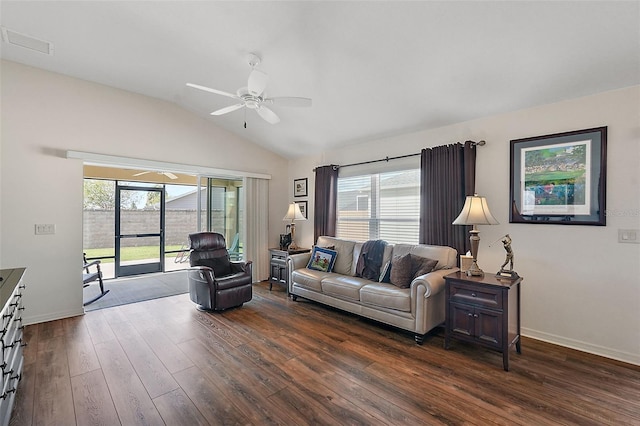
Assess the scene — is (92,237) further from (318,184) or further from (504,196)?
(504,196)

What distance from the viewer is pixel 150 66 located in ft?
11.6

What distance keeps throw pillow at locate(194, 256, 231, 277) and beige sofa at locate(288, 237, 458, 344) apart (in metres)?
0.94

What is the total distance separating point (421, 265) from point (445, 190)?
99 centimetres

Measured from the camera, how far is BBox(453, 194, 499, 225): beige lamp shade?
2854mm

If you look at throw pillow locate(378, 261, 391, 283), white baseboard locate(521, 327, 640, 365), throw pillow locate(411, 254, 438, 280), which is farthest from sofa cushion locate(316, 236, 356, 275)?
white baseboard locate(521, 327, 640, 365)

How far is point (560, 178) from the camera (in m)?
2.89

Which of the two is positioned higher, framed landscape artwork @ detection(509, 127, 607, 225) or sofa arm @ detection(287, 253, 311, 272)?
framed landscape artwork @ detection(509, 127, 607, 225)

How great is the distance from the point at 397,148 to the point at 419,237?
1.31 m

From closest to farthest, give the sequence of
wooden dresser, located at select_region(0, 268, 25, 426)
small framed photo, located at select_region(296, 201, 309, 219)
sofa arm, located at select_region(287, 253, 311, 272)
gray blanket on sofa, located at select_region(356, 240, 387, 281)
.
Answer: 1. wooden dresser, located at select_region(0, 268, 25, 426)
2. gray blanket on sofa, located at select_region(356, 240, 387, 281)
3. sofa arm, located at select_region(287, 253, 311, 272)
4. small framed photo, located at select_region(296, 201, 309, 219)

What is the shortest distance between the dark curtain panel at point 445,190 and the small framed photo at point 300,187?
2443mm

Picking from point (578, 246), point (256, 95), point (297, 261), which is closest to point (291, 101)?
point (256, 95)

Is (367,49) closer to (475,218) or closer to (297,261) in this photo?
(475,218)

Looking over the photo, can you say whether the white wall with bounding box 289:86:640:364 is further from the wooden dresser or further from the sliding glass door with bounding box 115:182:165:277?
the sliding glass door with bounding box 115:182:165:277

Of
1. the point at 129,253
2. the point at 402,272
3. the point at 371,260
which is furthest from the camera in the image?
the point at 129,253
